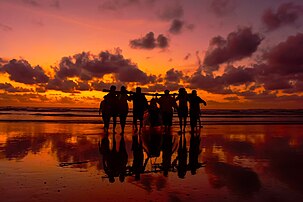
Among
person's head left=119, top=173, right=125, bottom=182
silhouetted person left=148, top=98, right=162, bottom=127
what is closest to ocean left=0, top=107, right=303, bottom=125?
silhouetted person left=148, top=98, right=162, bottom=127

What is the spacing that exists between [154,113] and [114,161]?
1170cm

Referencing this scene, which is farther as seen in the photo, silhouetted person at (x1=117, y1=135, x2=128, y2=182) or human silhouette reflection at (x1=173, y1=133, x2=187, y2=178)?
human silhouette reflection at (x1=173, y1=133, x2=187, y2=178)

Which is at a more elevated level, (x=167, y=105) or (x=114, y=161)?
(x=167, y=105)

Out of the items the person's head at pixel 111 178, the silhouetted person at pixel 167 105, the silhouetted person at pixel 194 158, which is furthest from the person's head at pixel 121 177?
the silhouetted person at pixel 167 105

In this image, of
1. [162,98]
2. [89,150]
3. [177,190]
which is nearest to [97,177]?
[177,190]

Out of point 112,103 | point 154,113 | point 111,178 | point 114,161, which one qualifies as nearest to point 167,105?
point 154,113

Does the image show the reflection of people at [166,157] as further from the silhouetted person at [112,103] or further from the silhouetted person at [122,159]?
the silhouetted person at [112,103]

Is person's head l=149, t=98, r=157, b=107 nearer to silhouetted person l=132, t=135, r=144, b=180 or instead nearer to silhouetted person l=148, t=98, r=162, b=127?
silhouetted person l=148, t=98, r=162, b=127

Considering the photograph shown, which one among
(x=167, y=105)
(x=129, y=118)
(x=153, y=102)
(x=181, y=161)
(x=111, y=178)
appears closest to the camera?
(x=111, y=178)

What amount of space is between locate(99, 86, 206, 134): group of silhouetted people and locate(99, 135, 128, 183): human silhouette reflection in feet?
14.6

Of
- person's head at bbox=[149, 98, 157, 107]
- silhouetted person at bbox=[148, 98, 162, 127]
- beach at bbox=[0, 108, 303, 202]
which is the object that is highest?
person's head at bbox=[149, 98, 157, 107]

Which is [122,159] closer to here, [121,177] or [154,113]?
[121,177]

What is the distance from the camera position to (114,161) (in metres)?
10.0

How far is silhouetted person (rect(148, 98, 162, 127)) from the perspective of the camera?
68.7 feet
